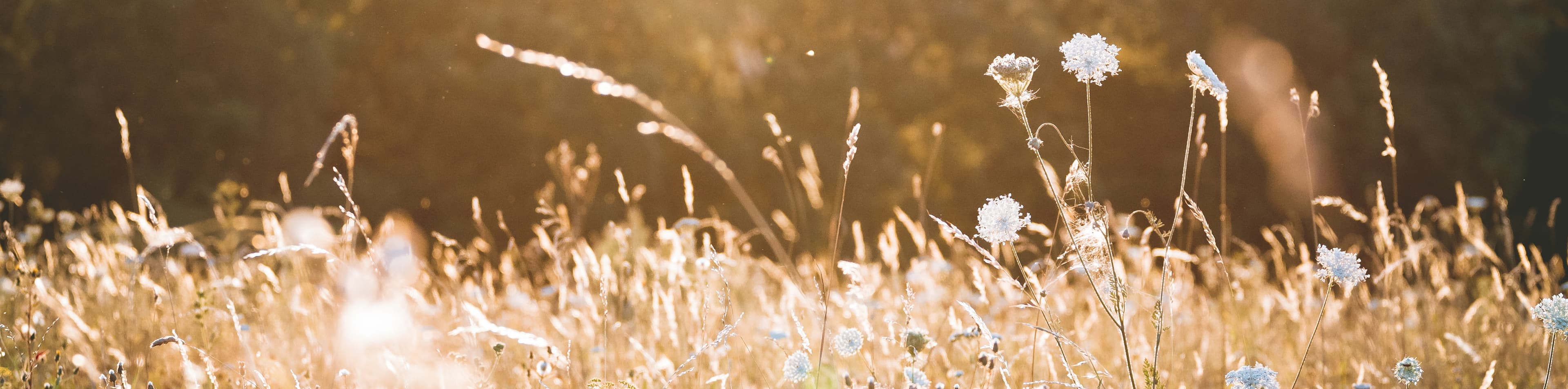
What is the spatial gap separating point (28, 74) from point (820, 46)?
379 inches

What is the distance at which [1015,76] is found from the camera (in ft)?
3.51

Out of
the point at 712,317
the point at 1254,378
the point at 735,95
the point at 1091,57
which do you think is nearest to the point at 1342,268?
the point at 1254,378

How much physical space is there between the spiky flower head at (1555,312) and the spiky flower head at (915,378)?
2.53 feet

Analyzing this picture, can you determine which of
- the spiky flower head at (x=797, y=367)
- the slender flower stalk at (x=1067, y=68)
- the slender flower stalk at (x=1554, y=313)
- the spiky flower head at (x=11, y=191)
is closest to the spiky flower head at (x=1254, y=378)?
the slender flower stalk at (x=1067, y=68)

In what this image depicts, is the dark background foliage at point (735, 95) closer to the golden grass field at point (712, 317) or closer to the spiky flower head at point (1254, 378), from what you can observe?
the golden grass field at point (712, 317)

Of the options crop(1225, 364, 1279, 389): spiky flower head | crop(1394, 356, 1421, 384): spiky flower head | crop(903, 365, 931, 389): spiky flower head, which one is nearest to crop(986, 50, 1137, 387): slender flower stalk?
crop(1225, 364, 1279, 389): spiky flower head

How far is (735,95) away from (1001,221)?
1048 cm

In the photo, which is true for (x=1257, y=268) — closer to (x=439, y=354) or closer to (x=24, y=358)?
(x=439, y=354)

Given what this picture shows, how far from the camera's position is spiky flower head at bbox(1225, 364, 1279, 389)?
115 cm

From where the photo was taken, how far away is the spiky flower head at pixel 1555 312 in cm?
112

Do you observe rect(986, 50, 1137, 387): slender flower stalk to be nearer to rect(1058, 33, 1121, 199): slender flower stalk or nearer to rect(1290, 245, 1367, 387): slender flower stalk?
rect(1058, 33, 1121, 199): slender flower stalk

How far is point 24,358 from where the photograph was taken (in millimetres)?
1902

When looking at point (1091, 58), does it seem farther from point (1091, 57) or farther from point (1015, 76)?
point (1015, 76)

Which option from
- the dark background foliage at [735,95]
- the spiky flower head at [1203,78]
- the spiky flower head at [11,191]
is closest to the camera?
the spiky flower head at [1203,78]
